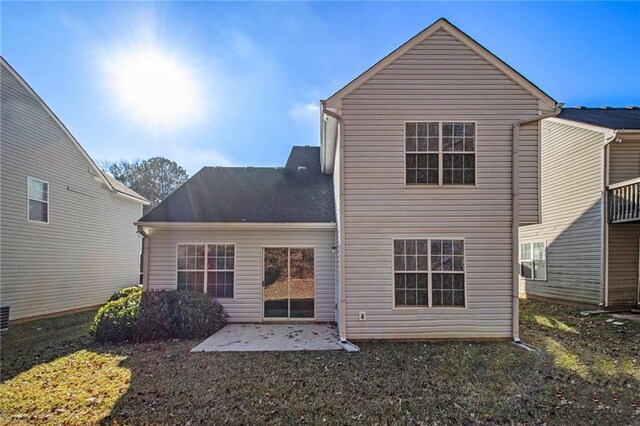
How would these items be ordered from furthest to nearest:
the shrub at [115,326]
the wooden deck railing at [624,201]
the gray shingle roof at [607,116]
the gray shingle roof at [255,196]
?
the gray shingle roof at [607,116] < the gray shingle roof at [255,196] < the wooden deck railing at [624,201] < the shrub at [115,326]

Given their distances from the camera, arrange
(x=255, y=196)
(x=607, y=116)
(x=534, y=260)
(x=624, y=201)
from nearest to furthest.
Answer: (x=624, y=201), (x=255, y=196), (x=607, y=116), (x=534, y=260)

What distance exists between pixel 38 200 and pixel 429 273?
12.7m

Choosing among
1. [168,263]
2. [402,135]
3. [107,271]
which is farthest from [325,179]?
[107,271]

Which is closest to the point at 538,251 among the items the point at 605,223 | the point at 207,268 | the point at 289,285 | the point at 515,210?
the point at 605,223

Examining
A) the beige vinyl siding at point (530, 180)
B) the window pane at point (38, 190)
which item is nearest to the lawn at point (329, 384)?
the beige vinyl siding at point (530, 180)

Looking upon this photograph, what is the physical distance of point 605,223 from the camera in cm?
1075

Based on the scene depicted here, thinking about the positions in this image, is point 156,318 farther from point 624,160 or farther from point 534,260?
point 624,160

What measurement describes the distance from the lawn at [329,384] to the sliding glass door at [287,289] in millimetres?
2816

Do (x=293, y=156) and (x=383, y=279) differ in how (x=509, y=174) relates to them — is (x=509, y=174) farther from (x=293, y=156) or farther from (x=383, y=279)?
(x=293, y=156)

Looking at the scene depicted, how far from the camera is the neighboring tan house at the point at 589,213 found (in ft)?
34.9

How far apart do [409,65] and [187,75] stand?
6596 mm

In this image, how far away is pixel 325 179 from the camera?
12570 mm

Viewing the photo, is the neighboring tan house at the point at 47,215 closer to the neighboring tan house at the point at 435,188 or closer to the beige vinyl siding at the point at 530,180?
the neighboring tan house at the point at 435,188

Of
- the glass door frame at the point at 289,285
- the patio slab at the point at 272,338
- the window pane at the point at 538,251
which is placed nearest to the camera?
the patio slab at the point at 272,338
